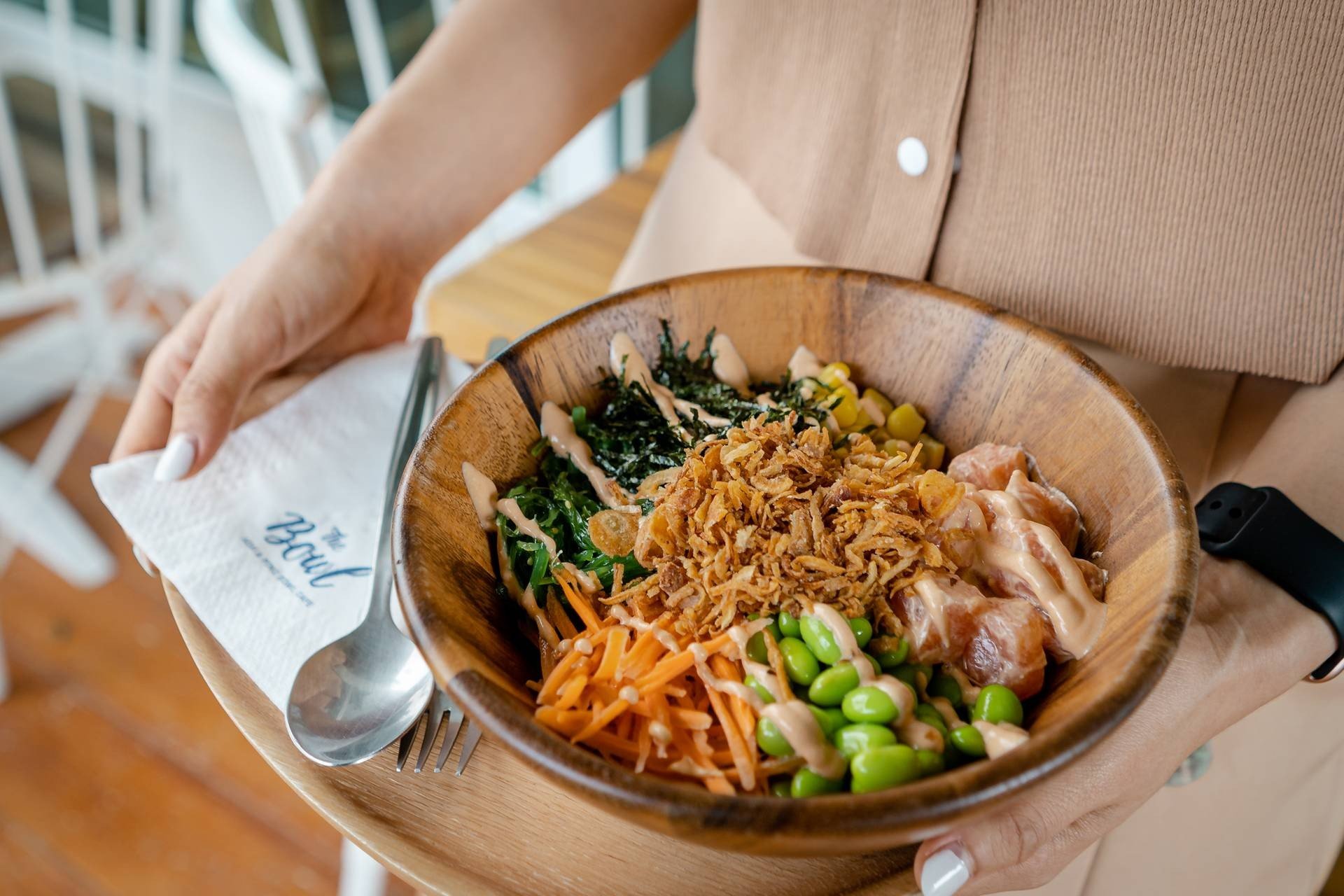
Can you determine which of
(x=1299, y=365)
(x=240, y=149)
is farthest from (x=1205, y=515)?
(x=240, y=149)

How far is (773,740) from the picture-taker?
37.0 inches

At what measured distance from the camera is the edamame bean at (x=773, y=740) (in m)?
0.94

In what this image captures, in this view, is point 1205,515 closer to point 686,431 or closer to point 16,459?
point 686,431

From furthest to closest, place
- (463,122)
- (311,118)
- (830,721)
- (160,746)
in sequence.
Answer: (160,746) < (311,118) < (463,122) < (830,721)

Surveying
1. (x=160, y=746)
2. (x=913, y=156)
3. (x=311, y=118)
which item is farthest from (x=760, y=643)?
(x=160, y=746)

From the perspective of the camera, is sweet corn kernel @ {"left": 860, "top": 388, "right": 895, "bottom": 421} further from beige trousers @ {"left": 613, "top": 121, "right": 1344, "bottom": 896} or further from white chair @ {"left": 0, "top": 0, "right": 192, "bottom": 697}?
white chair @ {"left": 0, "top": 0, "right": 192, "bottom": 697}

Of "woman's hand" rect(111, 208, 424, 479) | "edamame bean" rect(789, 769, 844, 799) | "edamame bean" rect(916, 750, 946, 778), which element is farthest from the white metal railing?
"edamame bean" rect(916, 750, 946, 778)

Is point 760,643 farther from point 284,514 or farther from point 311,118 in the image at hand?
point 311,118

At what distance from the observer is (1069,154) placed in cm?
126

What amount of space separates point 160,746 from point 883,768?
2626 mm

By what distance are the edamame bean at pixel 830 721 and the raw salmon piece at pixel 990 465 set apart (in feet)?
1.26

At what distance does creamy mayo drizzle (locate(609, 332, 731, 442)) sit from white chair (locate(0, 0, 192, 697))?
7.96 feet

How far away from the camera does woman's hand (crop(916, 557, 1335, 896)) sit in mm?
913

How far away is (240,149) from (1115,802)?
14.2 feet
